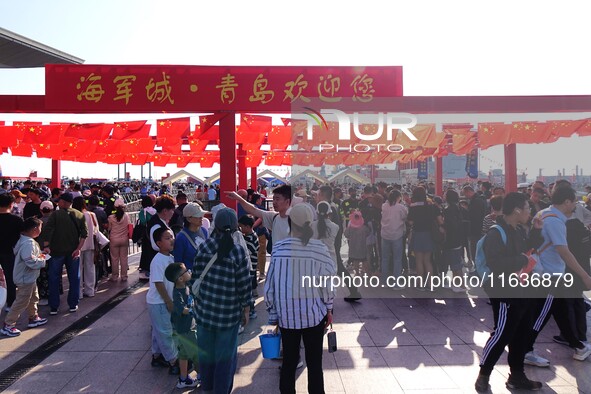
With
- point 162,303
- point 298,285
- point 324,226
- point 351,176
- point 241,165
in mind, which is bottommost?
point 162,303

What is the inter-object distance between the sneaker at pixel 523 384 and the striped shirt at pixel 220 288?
8.31ft

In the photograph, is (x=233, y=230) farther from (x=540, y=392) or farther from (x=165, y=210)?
(x=540, y=392)

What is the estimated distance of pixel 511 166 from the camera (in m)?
10.6

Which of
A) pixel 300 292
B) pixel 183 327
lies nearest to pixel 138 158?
pixel 183 327

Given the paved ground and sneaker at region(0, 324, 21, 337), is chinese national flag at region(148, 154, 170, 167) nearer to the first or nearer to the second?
the paved ground

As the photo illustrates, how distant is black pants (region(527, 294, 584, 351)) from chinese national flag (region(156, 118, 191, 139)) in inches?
312

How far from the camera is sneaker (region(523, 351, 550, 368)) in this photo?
14.2 feet

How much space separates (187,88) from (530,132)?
730cm

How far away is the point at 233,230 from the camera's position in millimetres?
3373

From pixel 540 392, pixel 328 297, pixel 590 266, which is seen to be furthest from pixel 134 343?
pixel 590 266

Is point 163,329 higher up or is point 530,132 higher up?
point 530,132

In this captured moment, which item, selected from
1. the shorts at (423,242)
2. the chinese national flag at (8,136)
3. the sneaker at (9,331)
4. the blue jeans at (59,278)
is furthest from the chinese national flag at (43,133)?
the shorts at (423,242)

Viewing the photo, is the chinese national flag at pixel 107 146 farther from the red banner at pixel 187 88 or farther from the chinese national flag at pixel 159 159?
the red banner at pixel 187 88

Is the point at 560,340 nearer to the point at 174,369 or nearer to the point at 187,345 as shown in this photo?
the point at 187,345
